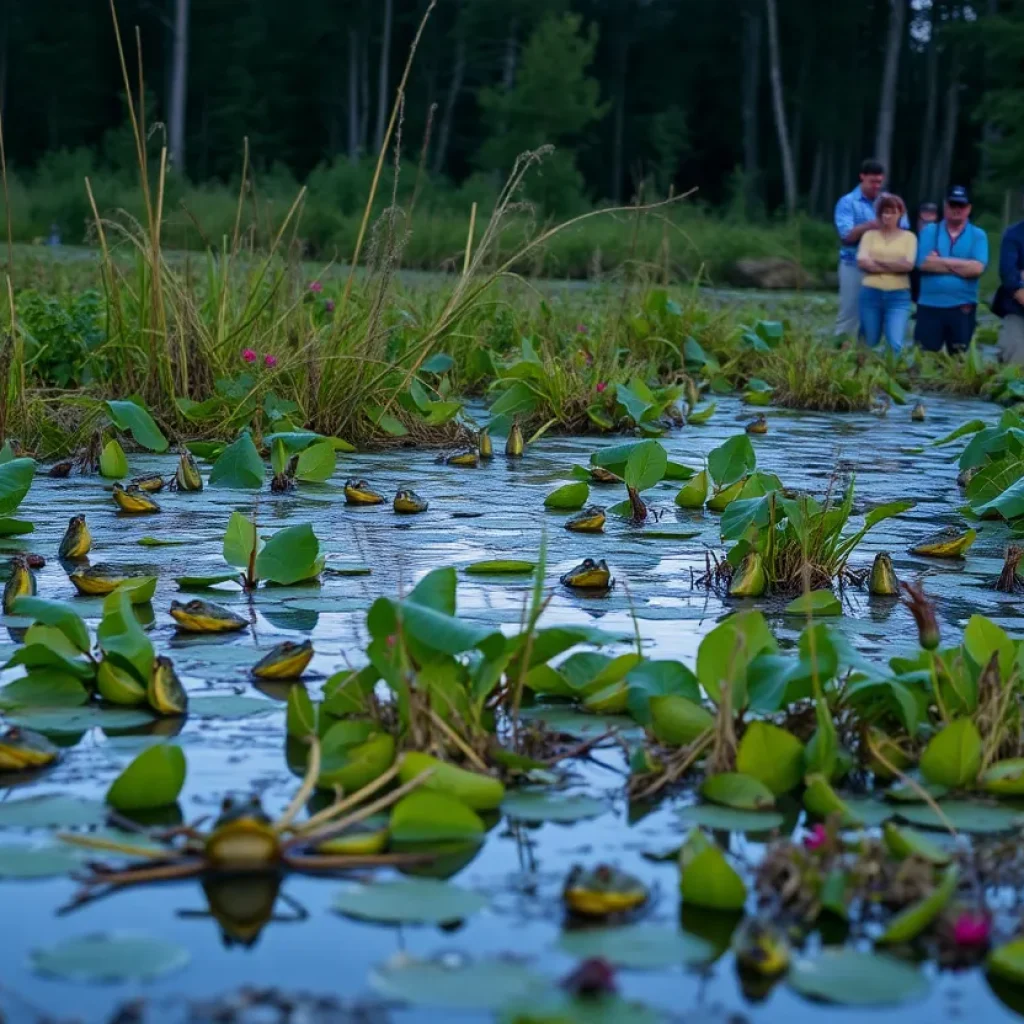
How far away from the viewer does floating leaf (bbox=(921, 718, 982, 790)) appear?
7.18 feet

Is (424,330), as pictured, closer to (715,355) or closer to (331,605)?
(715,355)

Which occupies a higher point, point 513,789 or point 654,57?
point 654,57

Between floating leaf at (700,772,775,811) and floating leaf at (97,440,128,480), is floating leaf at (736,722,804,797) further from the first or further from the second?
floating leaf at (97,440,128,480)

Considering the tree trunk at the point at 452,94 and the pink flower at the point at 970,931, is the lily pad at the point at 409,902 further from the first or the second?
the tree trunk at the point at 452,94

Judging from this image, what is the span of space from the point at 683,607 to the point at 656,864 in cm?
138

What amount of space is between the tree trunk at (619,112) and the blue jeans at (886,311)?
30.4 metres

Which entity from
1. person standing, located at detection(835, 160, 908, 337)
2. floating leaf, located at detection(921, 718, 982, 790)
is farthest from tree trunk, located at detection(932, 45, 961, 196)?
floating leaf, located at detection(921, 718, 982, 790)

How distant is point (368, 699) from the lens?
2.36 metres

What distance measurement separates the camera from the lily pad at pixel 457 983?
160cm

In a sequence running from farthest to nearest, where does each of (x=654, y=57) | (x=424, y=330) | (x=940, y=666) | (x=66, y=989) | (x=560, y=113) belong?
(x=654, y=57) → (x=560, y=113) → (x=424, y=330) → (x=940, y=666) → (x=66, y=989)

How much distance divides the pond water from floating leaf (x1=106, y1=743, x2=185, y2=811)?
0.16ft

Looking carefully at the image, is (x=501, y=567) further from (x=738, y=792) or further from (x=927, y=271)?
(x=927, y=271)

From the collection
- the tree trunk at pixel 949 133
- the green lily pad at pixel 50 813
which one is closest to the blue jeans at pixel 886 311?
the green lily pad at pixel 50 813

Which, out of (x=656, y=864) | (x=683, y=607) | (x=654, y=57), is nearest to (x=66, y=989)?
(x=656, y=864)
